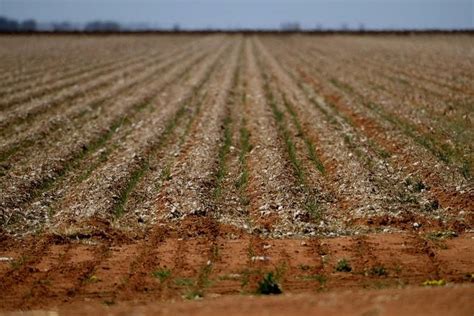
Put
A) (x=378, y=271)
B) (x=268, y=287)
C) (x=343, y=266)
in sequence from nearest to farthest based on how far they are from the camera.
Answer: (x=268, y=287)
(x=378, y=271)
(x=343, y=266)

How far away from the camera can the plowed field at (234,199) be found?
10.5 metres

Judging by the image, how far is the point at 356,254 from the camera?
38.4 feet

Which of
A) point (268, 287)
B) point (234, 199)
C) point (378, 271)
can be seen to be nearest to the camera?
point (268, 287)

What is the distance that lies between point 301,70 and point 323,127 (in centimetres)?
2337

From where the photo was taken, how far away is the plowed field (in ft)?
34.5

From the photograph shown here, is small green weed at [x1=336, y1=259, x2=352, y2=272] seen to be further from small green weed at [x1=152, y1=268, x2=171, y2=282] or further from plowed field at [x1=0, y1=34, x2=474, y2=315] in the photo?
small green weed at [x1=152, y1=268, x2=171, y2=282]

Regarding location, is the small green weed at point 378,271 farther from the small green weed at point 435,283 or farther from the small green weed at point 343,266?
the small green weed at point 435,283

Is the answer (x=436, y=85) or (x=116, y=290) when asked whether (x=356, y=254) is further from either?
(x=436, y=85)

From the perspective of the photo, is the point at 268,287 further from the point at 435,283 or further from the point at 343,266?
the point at 435,283

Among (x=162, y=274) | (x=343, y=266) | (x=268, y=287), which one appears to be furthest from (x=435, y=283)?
(x=162, y=274)

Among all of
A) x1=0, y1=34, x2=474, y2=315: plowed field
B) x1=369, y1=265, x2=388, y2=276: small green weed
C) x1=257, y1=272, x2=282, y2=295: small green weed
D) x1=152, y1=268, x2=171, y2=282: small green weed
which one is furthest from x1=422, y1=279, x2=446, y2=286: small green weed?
x1=152, y1=268, x2=171, y2=282: small green weed

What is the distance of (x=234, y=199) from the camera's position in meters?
15.2

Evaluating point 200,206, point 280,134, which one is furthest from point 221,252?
point 280,134

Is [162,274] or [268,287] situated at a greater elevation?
[268,287]
